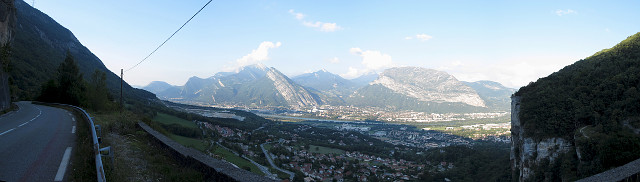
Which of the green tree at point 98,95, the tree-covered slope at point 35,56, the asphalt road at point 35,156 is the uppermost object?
the tree-covered slope at point 35,56

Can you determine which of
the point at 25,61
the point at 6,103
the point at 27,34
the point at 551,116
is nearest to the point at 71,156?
the point at 6,103

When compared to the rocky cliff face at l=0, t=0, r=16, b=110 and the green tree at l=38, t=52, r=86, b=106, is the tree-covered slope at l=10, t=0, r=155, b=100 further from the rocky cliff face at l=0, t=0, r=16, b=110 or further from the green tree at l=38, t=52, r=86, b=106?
the rocky cliff face at l=0, t=0, r=16, b=110

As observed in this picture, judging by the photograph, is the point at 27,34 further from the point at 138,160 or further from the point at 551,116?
the point at 551,116

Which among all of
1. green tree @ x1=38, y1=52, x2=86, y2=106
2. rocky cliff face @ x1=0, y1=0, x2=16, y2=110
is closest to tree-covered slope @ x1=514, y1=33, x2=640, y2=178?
rocky cliff face @ x1=0, y1=0, x2=16, y2=110

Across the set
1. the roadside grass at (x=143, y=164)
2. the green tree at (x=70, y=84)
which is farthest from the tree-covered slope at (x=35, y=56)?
the roadside grass at (x=143, y=164)

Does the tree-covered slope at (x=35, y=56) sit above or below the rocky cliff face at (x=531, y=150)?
above

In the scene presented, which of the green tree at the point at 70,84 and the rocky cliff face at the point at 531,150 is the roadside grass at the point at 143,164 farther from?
the rocky cliff face at the point at 531,150

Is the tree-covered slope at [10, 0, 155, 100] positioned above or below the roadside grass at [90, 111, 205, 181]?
above
